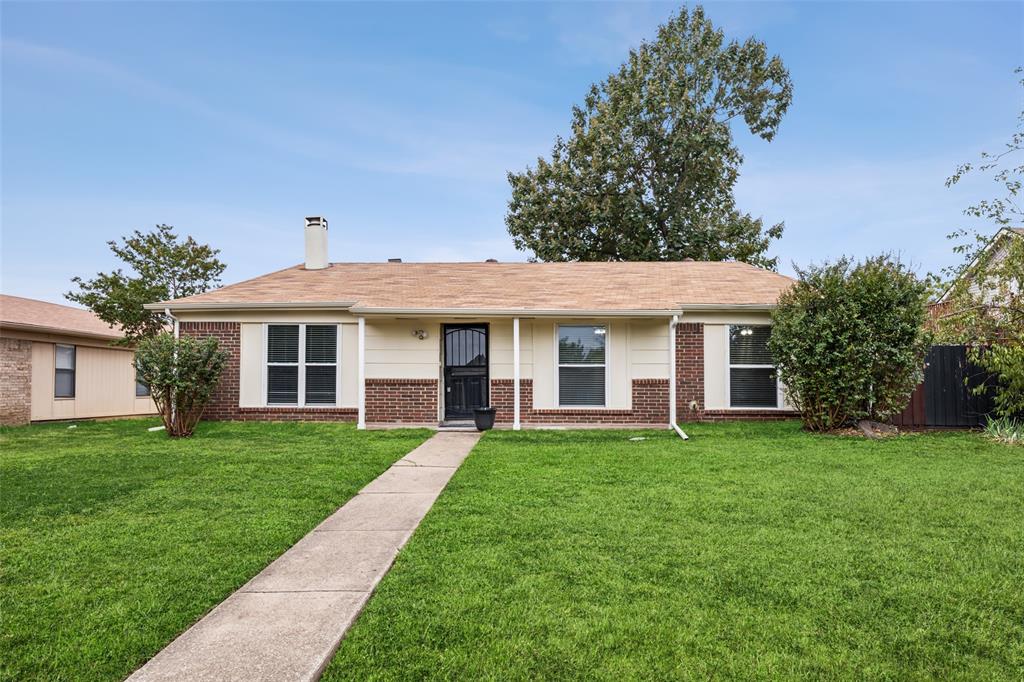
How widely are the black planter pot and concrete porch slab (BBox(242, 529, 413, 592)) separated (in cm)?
635

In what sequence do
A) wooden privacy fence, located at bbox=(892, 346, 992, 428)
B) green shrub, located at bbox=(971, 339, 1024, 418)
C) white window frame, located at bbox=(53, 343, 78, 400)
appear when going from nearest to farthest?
green shrub, located at bbox=(971, 339, 1024, 418)
wooden privacy fence, located at bbox=(892, 346, 992, 428)
white window frame, located at bbox=(53, 343, 78, 400)

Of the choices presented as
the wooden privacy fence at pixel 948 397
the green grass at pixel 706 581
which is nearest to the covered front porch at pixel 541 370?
the wooden privacy fence at pixel 948 397

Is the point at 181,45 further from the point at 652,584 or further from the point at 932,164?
the point at 932,164

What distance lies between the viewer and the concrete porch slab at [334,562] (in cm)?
344

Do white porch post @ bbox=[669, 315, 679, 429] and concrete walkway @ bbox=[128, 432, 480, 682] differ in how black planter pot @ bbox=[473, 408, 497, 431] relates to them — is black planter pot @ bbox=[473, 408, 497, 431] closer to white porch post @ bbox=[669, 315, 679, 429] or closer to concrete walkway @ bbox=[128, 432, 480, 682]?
white porch post @ bbox=[669, 315, 679, 429]

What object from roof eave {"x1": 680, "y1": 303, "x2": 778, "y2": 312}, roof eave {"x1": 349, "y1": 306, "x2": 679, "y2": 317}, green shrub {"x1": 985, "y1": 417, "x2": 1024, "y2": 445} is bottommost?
green shrub {"x1": 985, "y1": 417, "x2": 1024, "y2": 445}

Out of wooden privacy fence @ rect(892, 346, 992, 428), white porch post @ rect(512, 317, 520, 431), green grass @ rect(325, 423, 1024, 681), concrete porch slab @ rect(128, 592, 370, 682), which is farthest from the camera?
white porch post @ rect(512, 317, 520, 431)

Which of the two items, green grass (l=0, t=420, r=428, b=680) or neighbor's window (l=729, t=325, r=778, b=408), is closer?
green grass (l=0, t=420, r=428, b=680)

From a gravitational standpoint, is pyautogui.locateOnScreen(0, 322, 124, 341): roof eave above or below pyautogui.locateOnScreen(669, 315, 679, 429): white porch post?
above

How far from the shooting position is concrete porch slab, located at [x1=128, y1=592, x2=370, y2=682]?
7.97 ft

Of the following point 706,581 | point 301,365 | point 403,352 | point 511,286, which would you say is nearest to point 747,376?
point 511,286

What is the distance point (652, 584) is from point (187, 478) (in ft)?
17.8

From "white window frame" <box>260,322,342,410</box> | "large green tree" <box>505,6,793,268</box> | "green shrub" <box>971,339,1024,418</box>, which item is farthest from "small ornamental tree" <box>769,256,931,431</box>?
"large green tree" <box>505,6,793,268</box>

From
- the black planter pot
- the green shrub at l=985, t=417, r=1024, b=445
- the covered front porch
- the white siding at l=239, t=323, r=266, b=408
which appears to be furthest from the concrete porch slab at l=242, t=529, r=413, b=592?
the green shrub at l=985, t=417, r=1024, b=445
